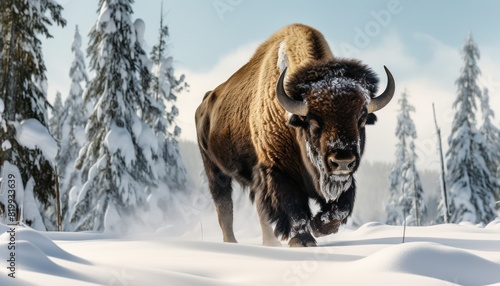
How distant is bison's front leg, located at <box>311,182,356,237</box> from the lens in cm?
568

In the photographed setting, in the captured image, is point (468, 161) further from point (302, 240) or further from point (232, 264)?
point (232, 264)

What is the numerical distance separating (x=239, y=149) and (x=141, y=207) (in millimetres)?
11641

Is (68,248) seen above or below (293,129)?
below

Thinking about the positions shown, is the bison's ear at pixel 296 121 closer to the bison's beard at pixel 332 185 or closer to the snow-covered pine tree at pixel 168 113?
the bison's beard at pixel 332 185

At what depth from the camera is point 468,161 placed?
24.4 metres

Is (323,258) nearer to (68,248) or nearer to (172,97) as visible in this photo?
(68,248)

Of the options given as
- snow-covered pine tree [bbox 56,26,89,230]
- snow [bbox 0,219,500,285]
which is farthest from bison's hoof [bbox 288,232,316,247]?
snow-covered pine tree [bbox 56,26,89,230]

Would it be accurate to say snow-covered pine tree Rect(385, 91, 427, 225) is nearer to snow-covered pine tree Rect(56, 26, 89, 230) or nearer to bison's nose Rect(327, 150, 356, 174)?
snow-covered pine tree Rect(56, 26, 89, 230)

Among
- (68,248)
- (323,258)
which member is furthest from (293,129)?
(68,248)

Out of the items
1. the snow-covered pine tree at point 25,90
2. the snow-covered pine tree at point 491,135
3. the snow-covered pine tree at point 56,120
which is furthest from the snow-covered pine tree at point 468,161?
the snow-covered pine tree at point 56,120

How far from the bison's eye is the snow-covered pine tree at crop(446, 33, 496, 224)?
21200mm

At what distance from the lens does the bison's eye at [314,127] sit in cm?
A: 500

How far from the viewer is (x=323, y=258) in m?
4.09

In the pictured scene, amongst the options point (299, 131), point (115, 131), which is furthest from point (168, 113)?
point (299, 131)
